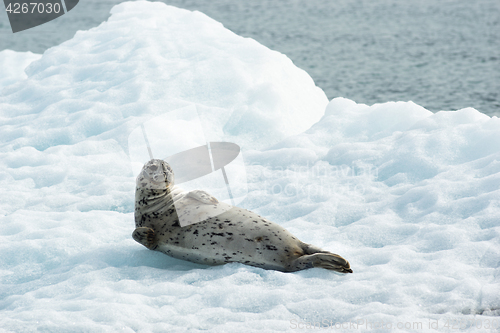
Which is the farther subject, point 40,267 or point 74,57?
point 74,57

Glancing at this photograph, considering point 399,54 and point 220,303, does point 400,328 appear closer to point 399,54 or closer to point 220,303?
point 220,303

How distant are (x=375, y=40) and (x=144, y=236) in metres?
16.9

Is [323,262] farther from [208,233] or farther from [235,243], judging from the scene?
[208,233]

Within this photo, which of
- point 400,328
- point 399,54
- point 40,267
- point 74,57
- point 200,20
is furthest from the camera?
point 399,54

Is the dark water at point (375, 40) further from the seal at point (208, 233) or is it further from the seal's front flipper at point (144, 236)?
the seal's front flipper at point (144, 236)

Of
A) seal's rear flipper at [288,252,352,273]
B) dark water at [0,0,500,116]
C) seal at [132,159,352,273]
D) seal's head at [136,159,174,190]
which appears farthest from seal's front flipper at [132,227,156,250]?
dark water at [0,0,500,116]

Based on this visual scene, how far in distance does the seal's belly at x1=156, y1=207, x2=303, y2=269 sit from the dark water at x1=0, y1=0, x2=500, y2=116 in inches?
345

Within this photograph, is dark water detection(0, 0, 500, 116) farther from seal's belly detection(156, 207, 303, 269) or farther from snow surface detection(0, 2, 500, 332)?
seal's belly detection(156, 207, 303, 269)

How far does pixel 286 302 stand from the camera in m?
3.01

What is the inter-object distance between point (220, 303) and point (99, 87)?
4.76m

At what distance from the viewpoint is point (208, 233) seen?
3.58 metres

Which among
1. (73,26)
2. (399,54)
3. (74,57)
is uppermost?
(74,57)

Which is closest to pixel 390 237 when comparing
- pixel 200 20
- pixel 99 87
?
pixel 99 87

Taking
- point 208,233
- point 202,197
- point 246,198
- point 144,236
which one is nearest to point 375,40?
point 246,198
